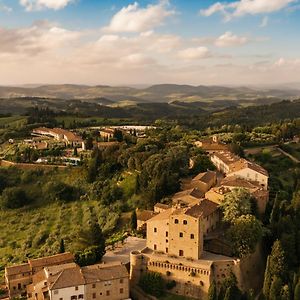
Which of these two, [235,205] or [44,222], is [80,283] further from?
[44,222]

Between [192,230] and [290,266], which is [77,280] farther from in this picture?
[290,266]

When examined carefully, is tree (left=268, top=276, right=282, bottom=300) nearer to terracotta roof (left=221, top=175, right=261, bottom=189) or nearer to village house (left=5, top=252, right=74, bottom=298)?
terracotta roof (left=221, top=175, right=261, bottom=189)

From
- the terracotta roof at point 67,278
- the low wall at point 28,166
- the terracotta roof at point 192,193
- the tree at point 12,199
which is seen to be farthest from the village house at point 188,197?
the low wall at point 28,166

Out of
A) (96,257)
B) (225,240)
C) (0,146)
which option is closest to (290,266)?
(225,240)

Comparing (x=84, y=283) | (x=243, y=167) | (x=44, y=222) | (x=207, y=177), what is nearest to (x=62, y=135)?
(x=44, y=222)

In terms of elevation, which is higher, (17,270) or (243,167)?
(243,167)
